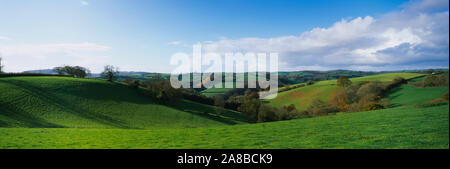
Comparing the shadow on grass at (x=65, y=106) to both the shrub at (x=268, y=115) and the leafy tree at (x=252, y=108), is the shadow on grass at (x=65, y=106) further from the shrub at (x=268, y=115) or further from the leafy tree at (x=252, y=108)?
the leafy tree at (x=252, y=108)

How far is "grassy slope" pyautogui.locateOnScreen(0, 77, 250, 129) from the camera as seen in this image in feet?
128

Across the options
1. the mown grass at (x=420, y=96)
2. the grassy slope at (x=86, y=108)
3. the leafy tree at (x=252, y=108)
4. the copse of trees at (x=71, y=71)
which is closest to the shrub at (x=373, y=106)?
the mown grass at (x=420, y=96)

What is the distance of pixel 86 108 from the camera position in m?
49.9

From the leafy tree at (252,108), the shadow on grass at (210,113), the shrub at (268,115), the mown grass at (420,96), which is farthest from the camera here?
the leafy tree at (252,108)

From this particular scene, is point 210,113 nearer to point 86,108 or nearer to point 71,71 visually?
point 86,108

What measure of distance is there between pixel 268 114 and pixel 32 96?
55.3 meters

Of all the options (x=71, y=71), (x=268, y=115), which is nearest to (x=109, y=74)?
(x=71, y=71)

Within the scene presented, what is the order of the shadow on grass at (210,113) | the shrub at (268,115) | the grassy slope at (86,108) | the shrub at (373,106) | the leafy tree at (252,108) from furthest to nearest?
the leafy tree at (252,108) → the shadow on grass at (210,113) → the shrub at (268,115) → the shrub at (373,106) → the grassy slope at (86,108)

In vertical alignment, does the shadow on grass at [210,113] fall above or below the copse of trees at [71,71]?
below

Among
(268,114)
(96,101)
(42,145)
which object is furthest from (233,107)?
(42,145)

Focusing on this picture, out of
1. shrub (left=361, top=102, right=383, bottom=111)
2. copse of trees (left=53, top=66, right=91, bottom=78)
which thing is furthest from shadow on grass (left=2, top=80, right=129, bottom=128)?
shrub (left=361, top=102, right=383, bottom=111)

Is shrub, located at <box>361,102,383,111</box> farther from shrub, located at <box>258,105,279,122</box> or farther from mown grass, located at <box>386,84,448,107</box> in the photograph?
shrub, located at <box>258,105,279,122</box>

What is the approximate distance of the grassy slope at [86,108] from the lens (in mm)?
39125
